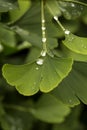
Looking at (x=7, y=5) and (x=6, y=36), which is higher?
(x=7, y=5)

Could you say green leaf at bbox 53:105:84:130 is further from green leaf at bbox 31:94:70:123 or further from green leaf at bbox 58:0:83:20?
green leaf at bbox 58:0:83:20

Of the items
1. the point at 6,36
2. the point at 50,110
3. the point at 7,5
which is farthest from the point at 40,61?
the point at 50,110

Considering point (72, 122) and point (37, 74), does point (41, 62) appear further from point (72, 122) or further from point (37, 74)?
point (72, 122)

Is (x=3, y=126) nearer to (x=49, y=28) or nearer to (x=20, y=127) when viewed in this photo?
(x=20, y=127)

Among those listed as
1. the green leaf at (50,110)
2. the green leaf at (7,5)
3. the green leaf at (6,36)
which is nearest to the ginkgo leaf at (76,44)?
the green leaf at (7,5)

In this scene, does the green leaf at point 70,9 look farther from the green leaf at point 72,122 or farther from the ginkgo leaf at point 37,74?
the green leaf at point 72,122

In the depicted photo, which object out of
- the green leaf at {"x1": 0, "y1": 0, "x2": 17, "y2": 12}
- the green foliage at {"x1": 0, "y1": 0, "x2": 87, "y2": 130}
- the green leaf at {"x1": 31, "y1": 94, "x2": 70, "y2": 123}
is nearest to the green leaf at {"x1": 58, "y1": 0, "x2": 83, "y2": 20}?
the green foliage at {"x1": 0, "y1": 0, "x2": 87, "y2": 130}

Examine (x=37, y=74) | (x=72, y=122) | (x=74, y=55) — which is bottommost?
(x=72, y=122)

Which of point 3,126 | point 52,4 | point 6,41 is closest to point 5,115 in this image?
point 3,126
